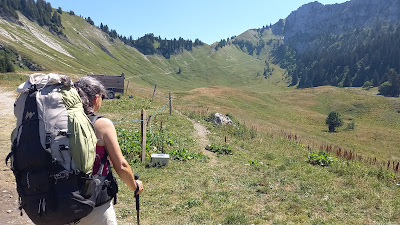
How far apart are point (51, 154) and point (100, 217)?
1060 millimetres

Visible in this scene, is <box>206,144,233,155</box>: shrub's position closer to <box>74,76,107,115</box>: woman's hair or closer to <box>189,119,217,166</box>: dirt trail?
<box>189,119,217,166</box>: dirt trail

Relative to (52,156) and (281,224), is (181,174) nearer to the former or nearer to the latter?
(281,224)

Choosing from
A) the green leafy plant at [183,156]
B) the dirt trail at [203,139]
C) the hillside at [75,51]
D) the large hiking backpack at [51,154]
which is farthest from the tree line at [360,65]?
the large hiking backpack at [51,154]

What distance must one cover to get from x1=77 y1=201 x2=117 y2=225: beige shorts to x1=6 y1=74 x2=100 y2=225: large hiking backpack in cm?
39

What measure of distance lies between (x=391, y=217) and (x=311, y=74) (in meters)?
199

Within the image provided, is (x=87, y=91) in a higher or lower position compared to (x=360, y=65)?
lower

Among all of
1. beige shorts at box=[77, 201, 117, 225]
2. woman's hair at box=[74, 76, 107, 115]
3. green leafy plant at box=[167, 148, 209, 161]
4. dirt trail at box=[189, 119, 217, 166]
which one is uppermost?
woman's hair at box=[74, 76, 107, 115]

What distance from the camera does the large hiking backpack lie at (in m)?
2.55

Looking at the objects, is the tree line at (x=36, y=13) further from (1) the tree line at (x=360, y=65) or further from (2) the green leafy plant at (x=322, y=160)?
(2) the green leafy plant at (x=322, y=160)

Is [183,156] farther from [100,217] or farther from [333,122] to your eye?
[333,122]

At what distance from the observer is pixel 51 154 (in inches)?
101

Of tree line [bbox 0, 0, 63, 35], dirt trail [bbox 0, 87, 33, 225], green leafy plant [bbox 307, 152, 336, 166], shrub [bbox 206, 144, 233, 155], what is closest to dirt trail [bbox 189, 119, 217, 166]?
shrub [bbox 206, 144, 233, 155]

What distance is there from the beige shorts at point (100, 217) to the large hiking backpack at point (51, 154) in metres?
0.39

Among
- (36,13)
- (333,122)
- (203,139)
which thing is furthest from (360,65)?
(36,13)
